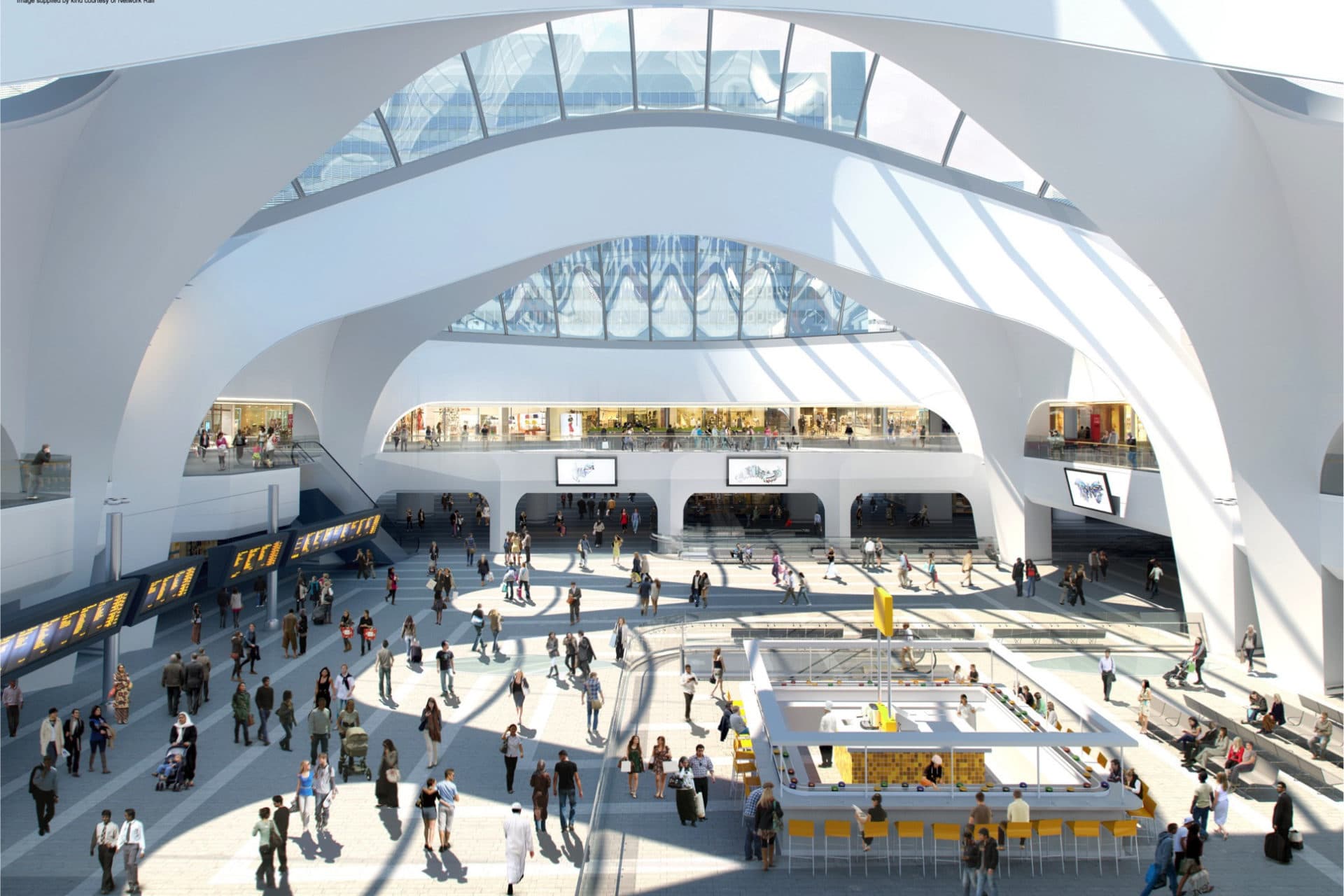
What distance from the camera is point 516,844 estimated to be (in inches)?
371

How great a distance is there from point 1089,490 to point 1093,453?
98cm

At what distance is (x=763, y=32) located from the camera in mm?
19422

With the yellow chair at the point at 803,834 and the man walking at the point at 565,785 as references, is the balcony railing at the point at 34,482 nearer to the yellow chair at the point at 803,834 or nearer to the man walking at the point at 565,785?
the man walking at the point at 565,785

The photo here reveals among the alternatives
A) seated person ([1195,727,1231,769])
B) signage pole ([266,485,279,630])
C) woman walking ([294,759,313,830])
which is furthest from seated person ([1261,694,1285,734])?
signage pole ([266,485,279,630])

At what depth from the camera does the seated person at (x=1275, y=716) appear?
13.9 metres

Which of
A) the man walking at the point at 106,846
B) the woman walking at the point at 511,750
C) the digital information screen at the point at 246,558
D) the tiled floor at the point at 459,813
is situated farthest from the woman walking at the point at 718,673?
the digital information screen at the point at 246,558

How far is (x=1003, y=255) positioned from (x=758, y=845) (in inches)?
534

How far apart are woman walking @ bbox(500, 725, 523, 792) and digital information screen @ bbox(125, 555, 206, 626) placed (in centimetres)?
725

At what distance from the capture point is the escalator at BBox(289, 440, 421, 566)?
28.5 meters

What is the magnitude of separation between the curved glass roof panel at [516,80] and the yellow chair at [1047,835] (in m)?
16.4

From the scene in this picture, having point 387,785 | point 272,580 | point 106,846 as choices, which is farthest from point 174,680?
point 272,580

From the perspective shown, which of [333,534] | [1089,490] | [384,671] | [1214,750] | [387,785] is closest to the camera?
[387,785]

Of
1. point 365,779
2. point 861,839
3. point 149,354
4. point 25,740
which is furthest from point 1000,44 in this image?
point 149,354

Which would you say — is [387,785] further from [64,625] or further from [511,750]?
[64,625]
